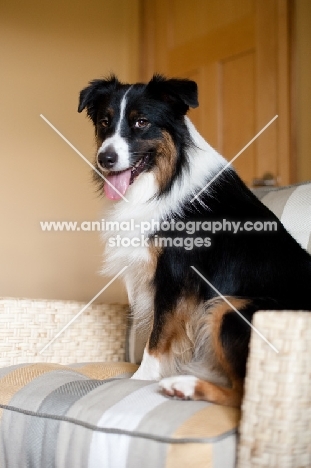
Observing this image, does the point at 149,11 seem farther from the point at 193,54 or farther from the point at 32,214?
the point at 32,214

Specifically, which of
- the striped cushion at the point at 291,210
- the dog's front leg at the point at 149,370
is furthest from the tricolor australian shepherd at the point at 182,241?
the striped cushion at the point at 291,210

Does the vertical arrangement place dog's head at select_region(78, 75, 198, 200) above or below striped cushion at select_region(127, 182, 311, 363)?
above

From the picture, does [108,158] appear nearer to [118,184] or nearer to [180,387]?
[118,184]

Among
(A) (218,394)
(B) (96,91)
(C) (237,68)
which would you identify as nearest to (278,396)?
(A) (218,394)

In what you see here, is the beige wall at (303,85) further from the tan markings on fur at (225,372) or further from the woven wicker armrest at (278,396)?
the woven wicker armrest at (278,396)

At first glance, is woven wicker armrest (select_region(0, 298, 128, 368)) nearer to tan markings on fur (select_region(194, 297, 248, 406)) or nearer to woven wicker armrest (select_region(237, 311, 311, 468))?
tan markings on fur (select_region(194, 297, 248, 406))

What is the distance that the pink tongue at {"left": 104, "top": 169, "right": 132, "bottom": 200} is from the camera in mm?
1975

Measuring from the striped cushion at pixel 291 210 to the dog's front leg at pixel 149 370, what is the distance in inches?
12.9

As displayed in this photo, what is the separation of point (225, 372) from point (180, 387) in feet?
0.54

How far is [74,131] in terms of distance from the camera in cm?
379

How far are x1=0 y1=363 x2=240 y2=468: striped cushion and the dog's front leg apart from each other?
15 centimetres

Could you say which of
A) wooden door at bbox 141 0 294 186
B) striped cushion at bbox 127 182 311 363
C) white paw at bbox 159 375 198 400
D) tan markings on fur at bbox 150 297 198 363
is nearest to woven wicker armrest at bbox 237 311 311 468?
white paw at bbox 159 375 198 400

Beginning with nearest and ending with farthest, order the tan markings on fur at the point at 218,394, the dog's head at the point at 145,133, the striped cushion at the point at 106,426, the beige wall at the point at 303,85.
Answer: the striped cushion at the point at 106,426, the tan markings on fur at the point at 218,394, the dog's head at the point at 145,133, the beige wall at the point at 303,85

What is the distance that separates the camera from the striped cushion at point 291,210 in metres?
1.99
